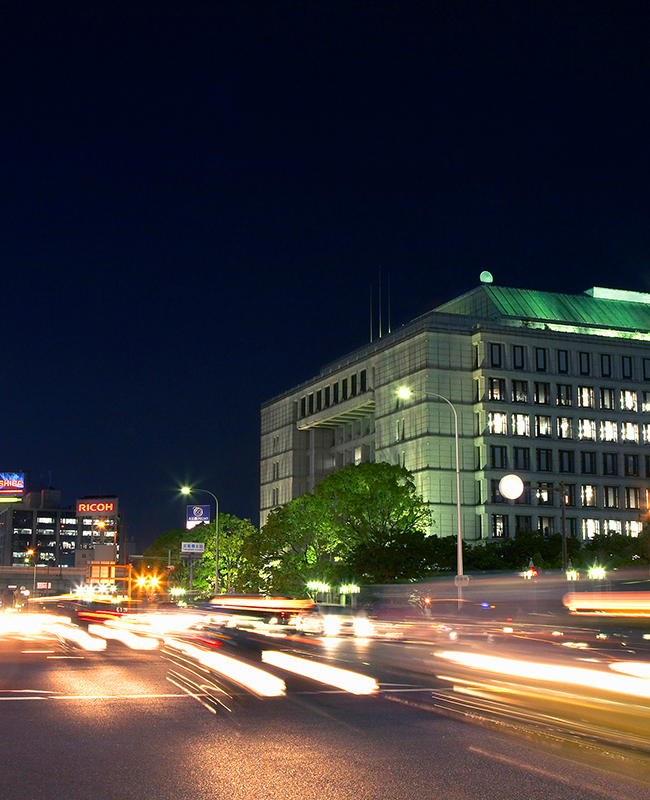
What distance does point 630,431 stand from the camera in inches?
4033

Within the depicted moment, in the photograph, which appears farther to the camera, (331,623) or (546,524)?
(546,524)

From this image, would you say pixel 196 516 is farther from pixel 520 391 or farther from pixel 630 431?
pixel 630 431

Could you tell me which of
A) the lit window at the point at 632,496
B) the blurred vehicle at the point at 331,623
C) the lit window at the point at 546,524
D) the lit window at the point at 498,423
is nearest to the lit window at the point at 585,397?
the lit window at the point at 498,423

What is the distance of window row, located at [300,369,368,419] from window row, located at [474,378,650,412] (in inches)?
712

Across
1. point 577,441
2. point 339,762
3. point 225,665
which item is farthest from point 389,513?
point 339,762

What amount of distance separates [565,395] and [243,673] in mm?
83603

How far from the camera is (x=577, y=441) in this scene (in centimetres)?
9956

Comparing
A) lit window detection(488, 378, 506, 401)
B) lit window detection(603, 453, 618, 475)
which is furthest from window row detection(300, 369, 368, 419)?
lit window detection(603, 453, 618, 475)

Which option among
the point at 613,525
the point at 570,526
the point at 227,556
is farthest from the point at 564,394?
the point at 227,556

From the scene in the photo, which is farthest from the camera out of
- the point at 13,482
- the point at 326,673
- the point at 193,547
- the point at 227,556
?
the point at 13,482

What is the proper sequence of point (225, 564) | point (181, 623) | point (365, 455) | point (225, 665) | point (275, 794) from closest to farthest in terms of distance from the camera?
point (275, 794), point (225, 665), point (181, 623), point (225, 564), point (365, 455)

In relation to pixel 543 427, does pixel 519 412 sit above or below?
above

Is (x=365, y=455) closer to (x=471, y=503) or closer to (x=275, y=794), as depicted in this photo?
(x=471, y=503)

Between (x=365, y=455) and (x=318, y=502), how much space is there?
3924cm
